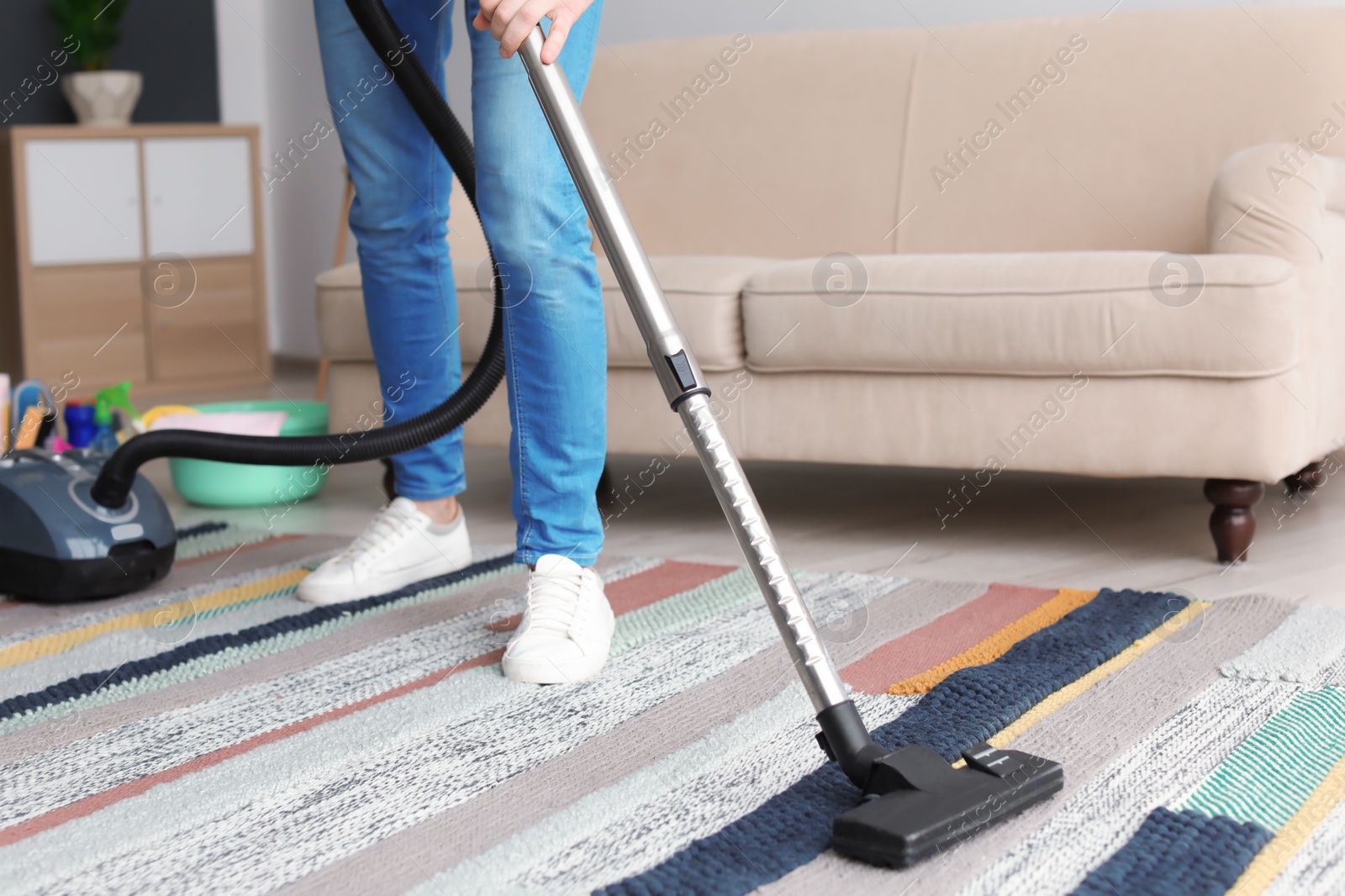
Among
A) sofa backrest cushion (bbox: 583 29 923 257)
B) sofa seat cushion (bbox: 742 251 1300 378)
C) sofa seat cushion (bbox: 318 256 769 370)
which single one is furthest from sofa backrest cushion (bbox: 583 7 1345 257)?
sofa seat cushion (bbox: 742 251 1300 378)

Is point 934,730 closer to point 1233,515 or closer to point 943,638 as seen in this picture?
point 943,638

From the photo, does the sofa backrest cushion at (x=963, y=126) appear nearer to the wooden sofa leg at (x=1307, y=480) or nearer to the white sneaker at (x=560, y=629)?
the wooden sofa leg at (x=1307, y=480)

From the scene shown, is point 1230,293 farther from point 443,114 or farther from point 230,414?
point 230,414

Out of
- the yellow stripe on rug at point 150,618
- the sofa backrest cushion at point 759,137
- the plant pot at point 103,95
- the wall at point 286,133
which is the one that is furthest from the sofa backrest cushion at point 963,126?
the plant pot at point 103,95

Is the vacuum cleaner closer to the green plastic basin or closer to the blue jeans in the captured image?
the blue jeans

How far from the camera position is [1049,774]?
0.95m

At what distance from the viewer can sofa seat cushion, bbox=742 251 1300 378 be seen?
5.55 feet

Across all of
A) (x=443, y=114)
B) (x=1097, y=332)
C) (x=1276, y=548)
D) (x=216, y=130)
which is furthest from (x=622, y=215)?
(x=216, y=130)

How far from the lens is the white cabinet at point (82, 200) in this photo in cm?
379

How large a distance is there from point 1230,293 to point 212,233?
331 cm

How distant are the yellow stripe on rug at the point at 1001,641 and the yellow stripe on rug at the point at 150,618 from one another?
0.84 metres

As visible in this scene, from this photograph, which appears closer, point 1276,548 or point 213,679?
point 213,679

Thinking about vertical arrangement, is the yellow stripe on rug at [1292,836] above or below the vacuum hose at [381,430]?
below

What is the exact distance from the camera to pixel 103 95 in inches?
156
